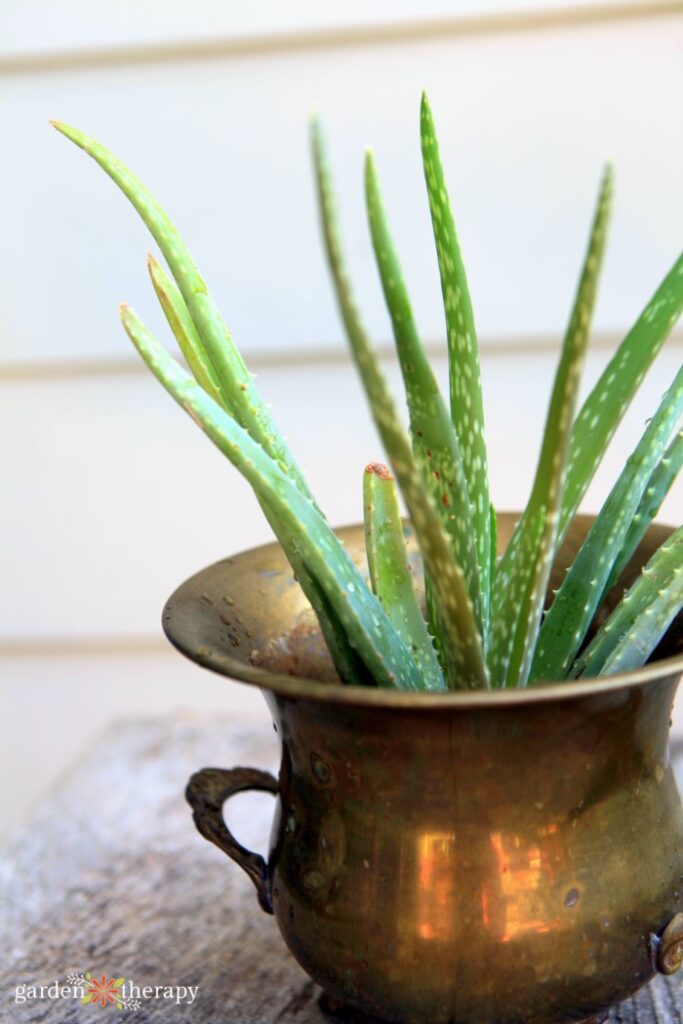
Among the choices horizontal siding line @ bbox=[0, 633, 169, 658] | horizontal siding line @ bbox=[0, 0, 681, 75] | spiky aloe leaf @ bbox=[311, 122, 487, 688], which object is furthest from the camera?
horizontal siding line @ bbox=[0, 633, 169, 658]

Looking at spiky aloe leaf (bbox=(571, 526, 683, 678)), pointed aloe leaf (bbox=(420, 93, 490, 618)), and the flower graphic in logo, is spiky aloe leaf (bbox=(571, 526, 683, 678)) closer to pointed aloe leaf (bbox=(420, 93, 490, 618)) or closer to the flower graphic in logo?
pointed aloe leaf (bbox=(420, 93, 490, 618))

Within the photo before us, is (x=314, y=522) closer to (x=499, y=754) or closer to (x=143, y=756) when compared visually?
(x=499, y=754)

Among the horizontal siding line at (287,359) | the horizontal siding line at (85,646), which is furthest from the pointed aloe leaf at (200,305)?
the horizontal siding line at (85,646)


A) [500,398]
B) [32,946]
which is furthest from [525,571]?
[500,398]

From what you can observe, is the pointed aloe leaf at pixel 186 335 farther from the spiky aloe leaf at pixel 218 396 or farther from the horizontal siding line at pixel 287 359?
the horizontal siding line at pixel 287 359

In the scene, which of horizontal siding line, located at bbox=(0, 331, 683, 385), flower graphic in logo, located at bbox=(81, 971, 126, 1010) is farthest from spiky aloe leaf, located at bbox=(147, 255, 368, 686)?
horizontal siding line, located at bbox=(0, 331, 683, 385)
